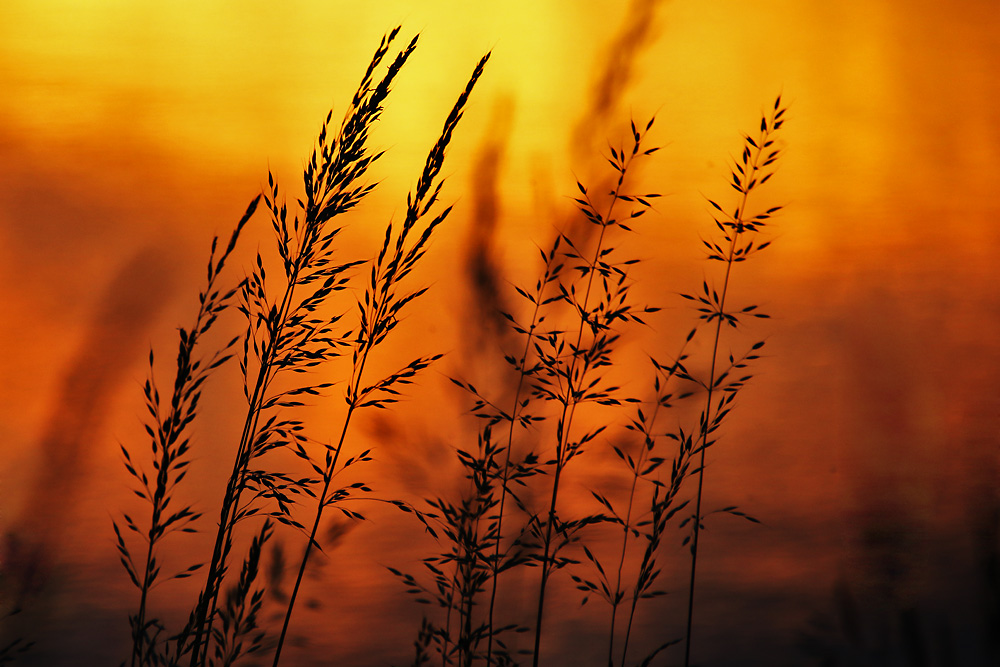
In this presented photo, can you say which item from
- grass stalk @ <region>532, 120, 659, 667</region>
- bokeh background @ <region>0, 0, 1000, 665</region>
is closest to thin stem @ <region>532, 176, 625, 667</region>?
grass stalk @ <region>532, 120, 659, 667</region>

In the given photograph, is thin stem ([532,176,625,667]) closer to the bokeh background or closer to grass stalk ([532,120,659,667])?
grass stalk ([532,120,659,667])

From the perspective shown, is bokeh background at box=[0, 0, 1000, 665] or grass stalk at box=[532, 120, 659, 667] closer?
grass stalk at box=[532, 120, 659, 667]

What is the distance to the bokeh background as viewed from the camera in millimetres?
1527

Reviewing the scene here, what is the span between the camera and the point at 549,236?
164cm

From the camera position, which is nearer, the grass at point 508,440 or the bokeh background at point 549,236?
the grass at point 508,440

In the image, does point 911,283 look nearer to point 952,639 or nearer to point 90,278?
point 952,639

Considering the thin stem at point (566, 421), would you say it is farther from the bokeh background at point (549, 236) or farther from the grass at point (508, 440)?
the bokeh background at point (549, 236)

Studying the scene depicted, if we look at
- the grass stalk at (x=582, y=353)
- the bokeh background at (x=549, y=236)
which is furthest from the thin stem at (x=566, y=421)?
the bokeh background at (x=549, y=236)

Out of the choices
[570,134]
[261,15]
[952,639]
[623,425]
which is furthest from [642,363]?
[261,15]

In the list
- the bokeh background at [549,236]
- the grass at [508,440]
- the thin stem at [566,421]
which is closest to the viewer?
the thin stem at [566,421]

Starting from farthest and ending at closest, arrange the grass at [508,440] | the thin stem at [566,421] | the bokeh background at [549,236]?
the bokeh background at [549,236]
the grass at [508,440]
the thin stem at [566,421]

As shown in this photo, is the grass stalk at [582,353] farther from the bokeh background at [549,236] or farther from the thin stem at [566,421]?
the bokeh background at [549,236]

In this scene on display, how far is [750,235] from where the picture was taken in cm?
171

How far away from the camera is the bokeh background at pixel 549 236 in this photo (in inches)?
60.1
